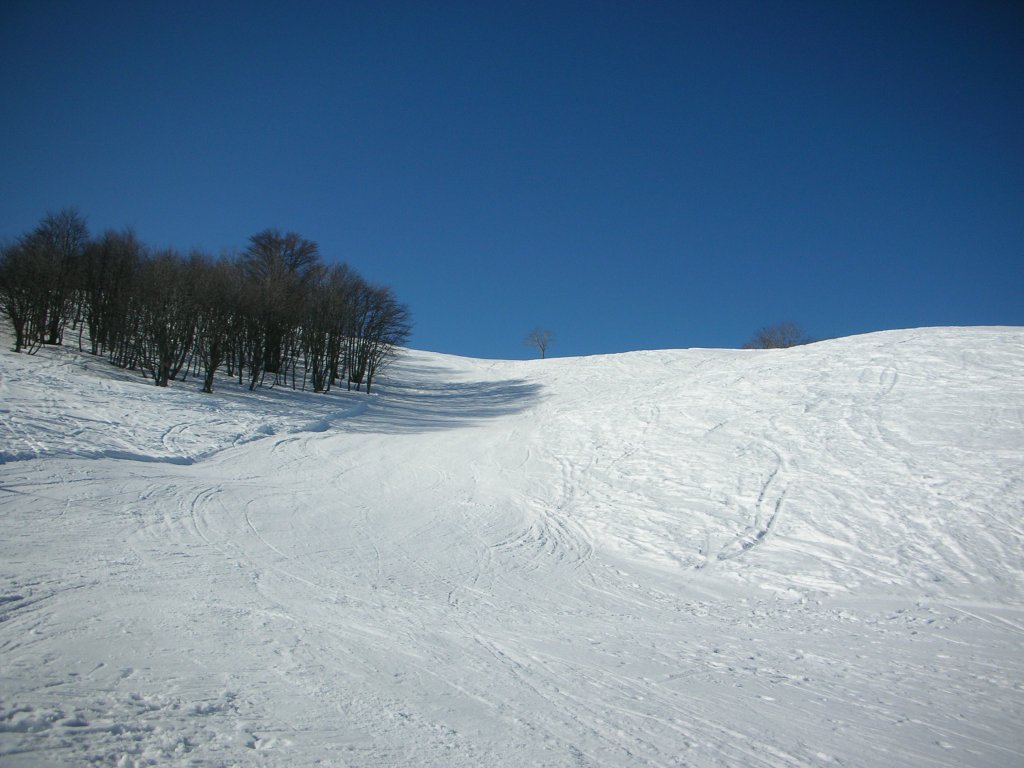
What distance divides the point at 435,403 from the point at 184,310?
1326cm

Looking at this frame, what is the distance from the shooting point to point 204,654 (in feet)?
15.7

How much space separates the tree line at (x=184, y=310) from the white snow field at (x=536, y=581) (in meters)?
4.90

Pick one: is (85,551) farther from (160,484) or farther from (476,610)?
(476,610)

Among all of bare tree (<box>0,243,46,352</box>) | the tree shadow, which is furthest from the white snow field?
bare tree (<box>0,243,46,352</box>)

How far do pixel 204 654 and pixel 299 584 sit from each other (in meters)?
2.25

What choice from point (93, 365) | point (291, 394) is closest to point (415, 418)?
point (291, 394)

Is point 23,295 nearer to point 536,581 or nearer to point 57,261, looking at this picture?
point 57,261

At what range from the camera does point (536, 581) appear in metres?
8.23

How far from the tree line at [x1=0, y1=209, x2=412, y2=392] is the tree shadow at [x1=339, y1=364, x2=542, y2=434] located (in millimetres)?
3718

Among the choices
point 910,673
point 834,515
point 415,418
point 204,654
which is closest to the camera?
point 204,654

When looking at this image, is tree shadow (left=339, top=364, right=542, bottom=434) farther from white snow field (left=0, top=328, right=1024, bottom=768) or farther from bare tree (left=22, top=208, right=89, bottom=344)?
bare tree (left=22, top=208, right=89, bottom=344)

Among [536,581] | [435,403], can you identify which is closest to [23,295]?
[435,403]

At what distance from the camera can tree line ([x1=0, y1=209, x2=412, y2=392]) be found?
74.6 feet

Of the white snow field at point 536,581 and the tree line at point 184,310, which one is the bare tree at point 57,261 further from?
the white snow field at point 536,581
